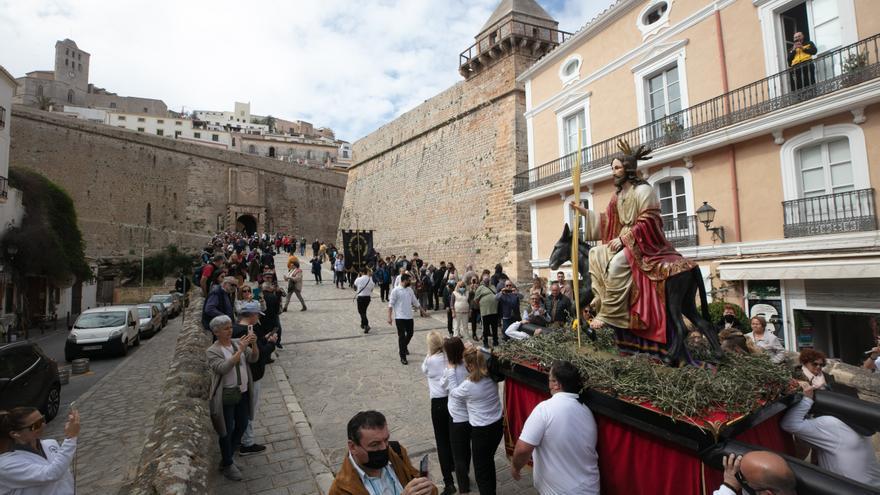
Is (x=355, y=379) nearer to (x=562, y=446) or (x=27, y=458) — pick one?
(x=27, y=458)

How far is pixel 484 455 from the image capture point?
334 cm

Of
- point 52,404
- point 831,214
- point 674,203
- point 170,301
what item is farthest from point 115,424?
point 170,301

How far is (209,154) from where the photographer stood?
37.0 m

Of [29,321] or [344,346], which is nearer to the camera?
[344,346]

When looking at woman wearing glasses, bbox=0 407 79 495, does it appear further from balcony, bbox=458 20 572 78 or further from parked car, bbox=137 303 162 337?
balcony, bbox=458 20 572 78

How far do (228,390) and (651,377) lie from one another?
11.1 ft

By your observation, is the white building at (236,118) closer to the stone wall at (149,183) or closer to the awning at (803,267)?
the stone wall at (149,183)

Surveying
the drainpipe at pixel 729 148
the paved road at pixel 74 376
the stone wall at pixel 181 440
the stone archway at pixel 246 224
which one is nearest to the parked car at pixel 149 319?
the paved road at pixel 74 376

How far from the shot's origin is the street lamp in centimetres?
966

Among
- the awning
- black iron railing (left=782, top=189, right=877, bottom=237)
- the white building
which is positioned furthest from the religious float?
the white building

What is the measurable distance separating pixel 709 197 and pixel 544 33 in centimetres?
1304

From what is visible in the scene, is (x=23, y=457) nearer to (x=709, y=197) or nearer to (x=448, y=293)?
(x=448, y=293)

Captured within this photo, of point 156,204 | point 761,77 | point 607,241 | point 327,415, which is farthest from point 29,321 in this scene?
point 761,77

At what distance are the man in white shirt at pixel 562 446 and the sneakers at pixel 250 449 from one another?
2.81m
